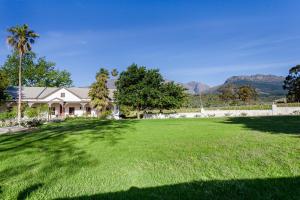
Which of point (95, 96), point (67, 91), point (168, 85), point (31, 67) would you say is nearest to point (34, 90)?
point (67, 91)

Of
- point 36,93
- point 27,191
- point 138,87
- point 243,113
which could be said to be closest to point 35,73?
point 36,93

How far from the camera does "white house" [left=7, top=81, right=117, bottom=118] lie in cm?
4334

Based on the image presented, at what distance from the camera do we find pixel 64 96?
45.1 m

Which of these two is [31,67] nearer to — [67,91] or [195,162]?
[67,91]

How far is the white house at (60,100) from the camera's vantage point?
43344mm

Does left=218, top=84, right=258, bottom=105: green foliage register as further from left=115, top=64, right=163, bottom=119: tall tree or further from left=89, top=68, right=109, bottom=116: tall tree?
left=89, top=68, right=109, bottom=116: tall tree

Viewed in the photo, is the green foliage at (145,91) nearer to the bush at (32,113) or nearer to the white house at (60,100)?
the white house at (60,100)

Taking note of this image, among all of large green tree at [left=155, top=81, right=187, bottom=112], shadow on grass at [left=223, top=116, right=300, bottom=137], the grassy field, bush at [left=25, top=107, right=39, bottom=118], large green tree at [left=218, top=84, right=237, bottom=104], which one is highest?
large green tree at [left=218, top=84, right=237, bottom=104]

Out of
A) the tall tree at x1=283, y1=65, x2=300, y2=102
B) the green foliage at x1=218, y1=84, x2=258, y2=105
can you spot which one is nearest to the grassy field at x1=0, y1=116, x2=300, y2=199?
the tall tree at x1=283, y1=65, x2=300, y2=102

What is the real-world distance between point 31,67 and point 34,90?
18.4 m

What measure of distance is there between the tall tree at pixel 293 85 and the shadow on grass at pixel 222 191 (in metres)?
56.2

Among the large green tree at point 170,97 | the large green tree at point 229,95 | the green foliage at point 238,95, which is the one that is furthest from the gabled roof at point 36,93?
the large green tree at point 229,95

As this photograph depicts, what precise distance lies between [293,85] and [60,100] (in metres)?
49.4

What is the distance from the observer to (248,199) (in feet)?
12.9
